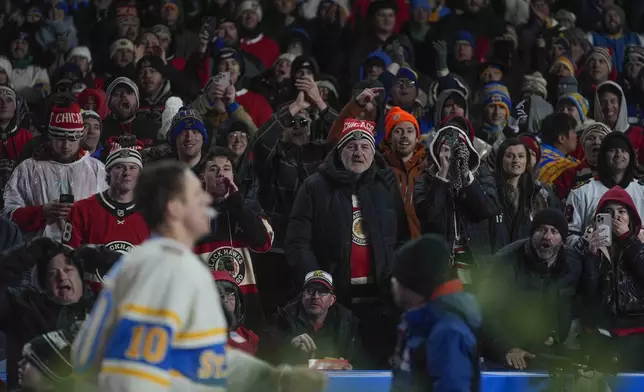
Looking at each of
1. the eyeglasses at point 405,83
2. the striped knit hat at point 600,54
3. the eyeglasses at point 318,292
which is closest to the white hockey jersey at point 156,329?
the eyeglasses at point 318,292

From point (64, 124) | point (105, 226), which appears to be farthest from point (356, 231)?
point (64, 124)

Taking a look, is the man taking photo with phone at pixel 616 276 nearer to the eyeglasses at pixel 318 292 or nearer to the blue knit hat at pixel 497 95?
the eyeglasses at pixel 318 292

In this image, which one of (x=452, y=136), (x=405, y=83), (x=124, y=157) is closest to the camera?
(x=124, y=157)

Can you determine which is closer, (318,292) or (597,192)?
(318,292)

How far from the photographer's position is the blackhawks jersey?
8.00 metres

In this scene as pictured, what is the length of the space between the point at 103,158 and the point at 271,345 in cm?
253

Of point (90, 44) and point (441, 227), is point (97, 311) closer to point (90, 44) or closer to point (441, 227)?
A: point (441, 227)

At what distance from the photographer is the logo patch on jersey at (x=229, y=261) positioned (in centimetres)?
849

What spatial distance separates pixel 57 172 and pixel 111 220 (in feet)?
4.30

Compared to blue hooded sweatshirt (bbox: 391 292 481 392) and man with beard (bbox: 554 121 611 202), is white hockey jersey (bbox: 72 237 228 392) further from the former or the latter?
man with beard (bbox: 554 121 611 202)

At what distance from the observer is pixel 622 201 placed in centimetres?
902

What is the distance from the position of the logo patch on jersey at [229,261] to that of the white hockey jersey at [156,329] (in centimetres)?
417

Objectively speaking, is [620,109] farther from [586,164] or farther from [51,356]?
[51,356]

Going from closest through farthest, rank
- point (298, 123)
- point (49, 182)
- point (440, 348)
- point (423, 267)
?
point (440, 348)
point (423, 267)
point (49, 182)
point (298, 123)
